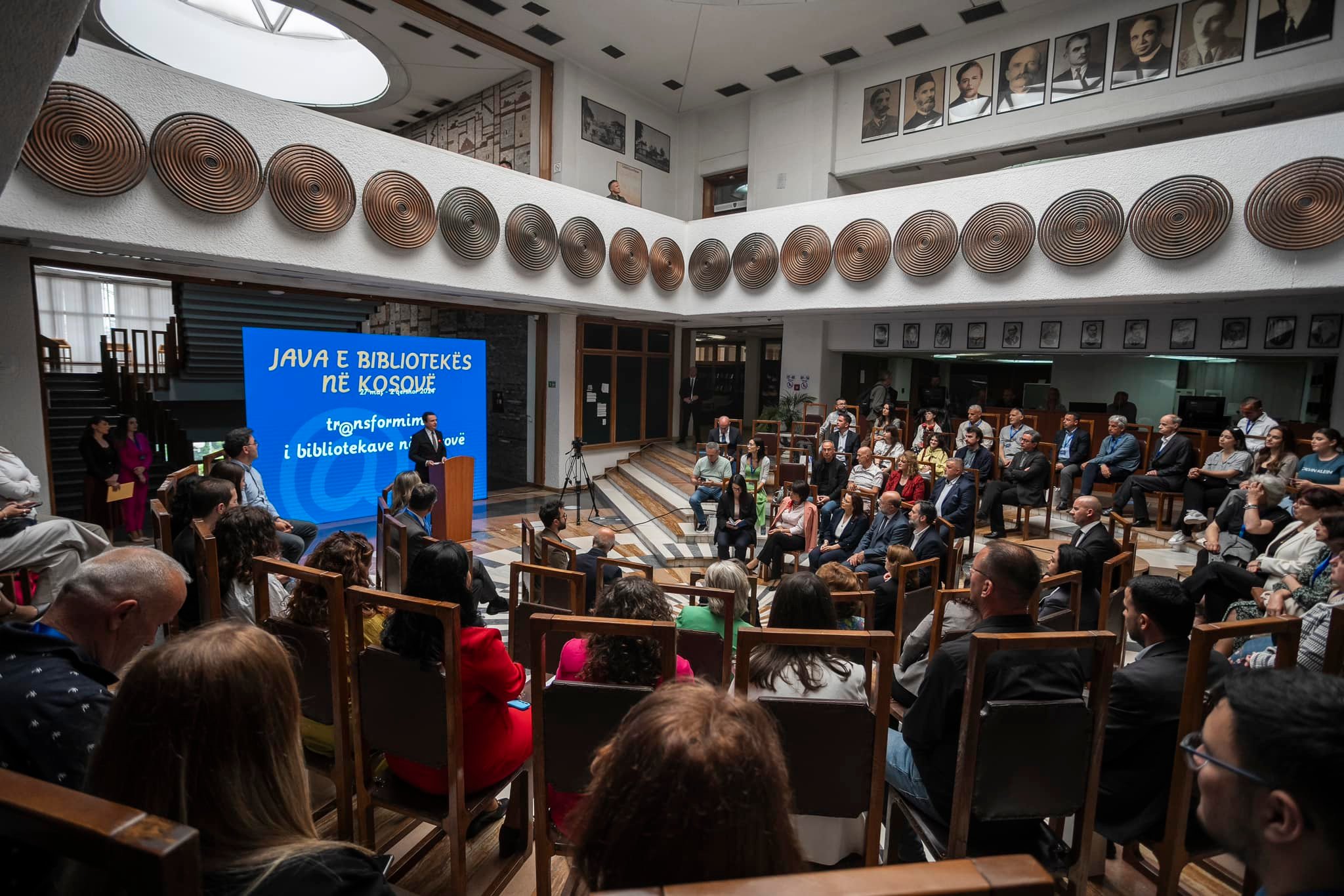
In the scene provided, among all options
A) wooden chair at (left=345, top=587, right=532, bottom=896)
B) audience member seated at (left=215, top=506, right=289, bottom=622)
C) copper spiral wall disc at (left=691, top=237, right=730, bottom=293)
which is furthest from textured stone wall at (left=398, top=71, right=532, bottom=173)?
wooden chair at (left=345, top=587, right=532, bottom=896)

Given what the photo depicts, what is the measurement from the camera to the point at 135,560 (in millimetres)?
1443

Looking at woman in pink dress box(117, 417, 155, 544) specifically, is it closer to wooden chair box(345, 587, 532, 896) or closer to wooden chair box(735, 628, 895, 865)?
wooden chair box(345, 587, 532, 896)

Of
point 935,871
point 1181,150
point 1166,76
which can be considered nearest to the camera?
point 935,871

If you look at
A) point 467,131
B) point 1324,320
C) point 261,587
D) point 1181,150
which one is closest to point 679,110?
point 467,131

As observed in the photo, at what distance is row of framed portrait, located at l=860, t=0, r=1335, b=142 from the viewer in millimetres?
6707

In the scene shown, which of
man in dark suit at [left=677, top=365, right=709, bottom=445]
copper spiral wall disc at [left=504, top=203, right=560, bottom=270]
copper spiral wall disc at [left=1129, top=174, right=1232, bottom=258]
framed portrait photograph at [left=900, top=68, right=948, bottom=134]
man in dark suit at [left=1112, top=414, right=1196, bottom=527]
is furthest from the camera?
man in dark suit at [left=677, top=365, right=709, bottom=445]

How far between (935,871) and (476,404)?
7.75 m

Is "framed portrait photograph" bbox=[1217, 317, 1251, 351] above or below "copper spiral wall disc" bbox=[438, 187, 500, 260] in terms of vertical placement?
below

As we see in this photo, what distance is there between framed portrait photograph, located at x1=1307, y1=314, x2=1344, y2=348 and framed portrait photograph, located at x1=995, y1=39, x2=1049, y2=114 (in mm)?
3965

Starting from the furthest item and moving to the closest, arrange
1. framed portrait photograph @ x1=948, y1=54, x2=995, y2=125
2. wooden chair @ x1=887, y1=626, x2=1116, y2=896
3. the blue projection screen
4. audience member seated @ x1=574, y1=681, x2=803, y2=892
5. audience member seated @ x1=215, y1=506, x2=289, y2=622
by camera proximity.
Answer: framed portrait photograph @ x1=948, y1=54, x2=995, y2=125 → the blue projection screen → audience member seated @ x1=215, y1=506, x2=289, y2=622 → wooden chair @ x1=887, y1=626, x2=1116, y2=896 → audience member seated @ x1=574, y1=681, x2=803, y2=892

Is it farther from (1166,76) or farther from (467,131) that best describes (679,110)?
(1166,76)

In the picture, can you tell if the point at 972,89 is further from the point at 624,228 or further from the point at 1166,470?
the point at 1166,470

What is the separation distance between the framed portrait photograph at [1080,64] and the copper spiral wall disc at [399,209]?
25.2 feet

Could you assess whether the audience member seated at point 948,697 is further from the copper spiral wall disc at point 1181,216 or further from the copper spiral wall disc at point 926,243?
the copper spiral wall disc at point 926,243
